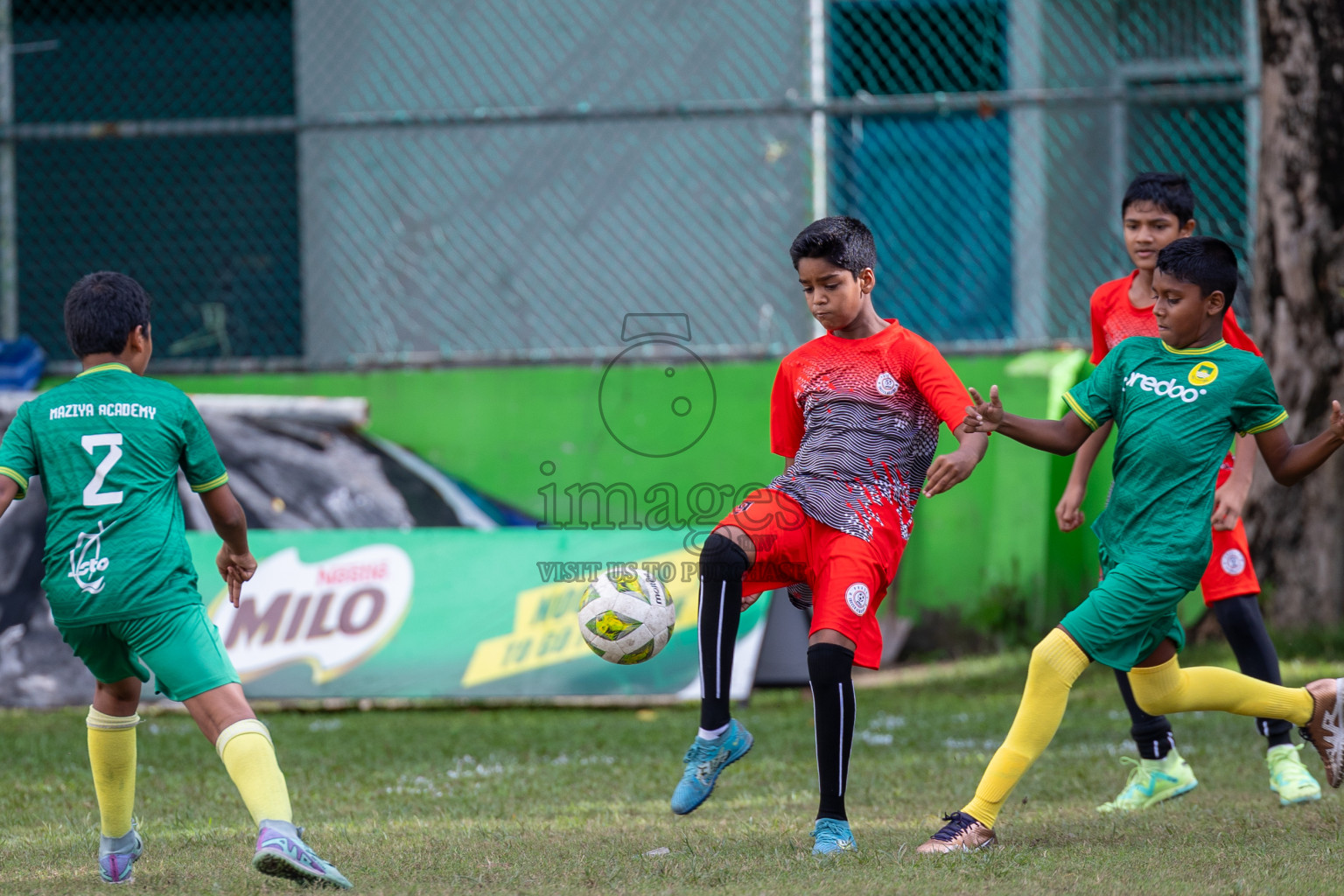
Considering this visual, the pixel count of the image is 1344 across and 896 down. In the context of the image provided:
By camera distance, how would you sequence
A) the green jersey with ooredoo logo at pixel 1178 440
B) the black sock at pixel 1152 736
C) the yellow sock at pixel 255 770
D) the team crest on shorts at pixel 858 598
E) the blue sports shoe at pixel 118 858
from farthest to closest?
the black sock at pixel 1152 736, the team crest on shorts at pixel 858 598, the green jersey with ooredoo logo at pixel 1178 440, the blue sports shoe at pixel 118 858, the yellow sock at pixel 255 770

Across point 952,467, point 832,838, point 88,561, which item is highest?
point 952,467

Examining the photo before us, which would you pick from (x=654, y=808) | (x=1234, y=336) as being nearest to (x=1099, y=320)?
(x=1234, y=336)

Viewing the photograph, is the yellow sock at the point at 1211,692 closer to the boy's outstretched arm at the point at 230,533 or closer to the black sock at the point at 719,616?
the black sock at the point at 719,616

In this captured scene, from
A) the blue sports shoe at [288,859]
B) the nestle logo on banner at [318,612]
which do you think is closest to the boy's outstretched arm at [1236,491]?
the blue sports shoe at [288,859]

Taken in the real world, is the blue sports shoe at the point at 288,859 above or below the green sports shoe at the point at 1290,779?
above

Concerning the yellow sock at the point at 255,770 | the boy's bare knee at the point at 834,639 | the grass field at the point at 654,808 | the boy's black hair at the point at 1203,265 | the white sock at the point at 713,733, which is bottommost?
the grass field at the point at 654,808

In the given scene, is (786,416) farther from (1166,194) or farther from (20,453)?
(20,453)

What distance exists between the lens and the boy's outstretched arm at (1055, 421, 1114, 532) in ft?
15.7

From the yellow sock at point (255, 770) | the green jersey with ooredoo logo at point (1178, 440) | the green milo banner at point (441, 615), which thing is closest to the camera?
the yellow sock at point (255, 770)

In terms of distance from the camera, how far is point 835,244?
13.7 ft

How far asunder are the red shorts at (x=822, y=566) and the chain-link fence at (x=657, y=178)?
5.13m

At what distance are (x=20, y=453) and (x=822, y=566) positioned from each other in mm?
2224

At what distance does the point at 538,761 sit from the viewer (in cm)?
599

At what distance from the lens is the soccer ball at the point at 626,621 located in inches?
173
